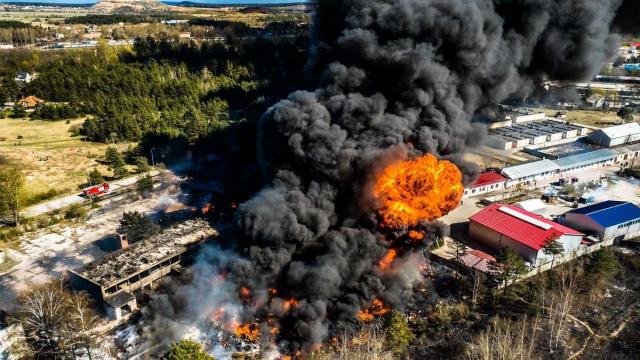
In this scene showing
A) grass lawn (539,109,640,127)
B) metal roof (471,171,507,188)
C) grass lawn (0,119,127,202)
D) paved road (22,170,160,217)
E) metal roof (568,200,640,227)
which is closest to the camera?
metal roof (568,200,640,227)

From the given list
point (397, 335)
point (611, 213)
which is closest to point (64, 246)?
point (397, 335)

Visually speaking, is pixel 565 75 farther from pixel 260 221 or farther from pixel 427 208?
pixel 260 221

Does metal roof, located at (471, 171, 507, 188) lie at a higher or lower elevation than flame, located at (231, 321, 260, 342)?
higher

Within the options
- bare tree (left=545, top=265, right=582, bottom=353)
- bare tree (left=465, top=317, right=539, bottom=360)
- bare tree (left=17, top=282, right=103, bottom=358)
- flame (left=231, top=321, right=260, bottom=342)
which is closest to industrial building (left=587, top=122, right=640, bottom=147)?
bare tree (left=545, top=265, right=582, bottom=353)

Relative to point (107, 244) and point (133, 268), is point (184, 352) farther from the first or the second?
point (107, 244)

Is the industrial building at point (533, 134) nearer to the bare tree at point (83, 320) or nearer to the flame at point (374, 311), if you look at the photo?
the flame at point (374, 311)

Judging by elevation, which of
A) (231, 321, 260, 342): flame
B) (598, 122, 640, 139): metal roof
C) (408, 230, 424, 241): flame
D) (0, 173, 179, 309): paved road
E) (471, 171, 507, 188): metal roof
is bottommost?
(0, 173, 179, 309): paved road

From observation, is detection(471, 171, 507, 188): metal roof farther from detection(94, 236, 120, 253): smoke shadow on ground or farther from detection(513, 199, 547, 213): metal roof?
detection(94, 236, 120, 253): smoke shadow on ground

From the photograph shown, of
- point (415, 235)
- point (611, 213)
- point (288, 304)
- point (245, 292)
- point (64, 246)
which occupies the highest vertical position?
point (415, 235)
